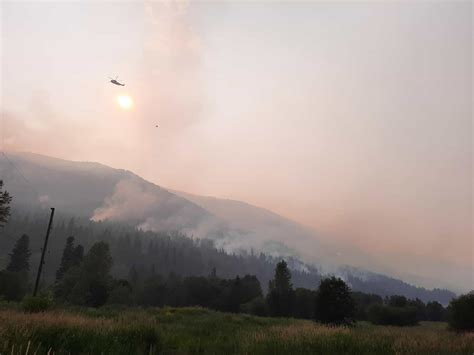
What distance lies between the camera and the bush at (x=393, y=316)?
72.1 meters

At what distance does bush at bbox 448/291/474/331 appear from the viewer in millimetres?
40375

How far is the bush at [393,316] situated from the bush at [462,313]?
32270mm

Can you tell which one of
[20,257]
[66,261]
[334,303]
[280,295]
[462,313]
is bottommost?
[280,295]

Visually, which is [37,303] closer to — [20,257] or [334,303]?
[334,303]

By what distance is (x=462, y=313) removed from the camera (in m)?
41.2

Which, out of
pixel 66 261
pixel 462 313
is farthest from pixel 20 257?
pixel 462 313

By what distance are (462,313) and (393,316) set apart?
115ft

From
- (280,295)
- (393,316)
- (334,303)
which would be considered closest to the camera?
(334,303)

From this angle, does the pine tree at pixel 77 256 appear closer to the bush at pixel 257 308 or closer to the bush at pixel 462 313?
the bush at pixel 257 308

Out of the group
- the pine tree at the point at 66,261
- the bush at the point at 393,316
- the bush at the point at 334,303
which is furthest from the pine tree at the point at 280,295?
the pine tree at the point at 66,261

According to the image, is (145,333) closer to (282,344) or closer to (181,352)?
(181,352)

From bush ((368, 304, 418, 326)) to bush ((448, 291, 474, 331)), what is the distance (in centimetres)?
3227

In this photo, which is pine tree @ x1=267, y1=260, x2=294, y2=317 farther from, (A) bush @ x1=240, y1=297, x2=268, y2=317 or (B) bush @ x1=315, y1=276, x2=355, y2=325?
(B) bush @ x1=315, y1=276, x2=355, y2=325

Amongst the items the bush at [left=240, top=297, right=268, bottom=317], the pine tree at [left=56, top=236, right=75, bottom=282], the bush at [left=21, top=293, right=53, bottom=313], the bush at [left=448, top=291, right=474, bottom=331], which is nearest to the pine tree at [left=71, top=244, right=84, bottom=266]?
the pine tree at [left=56, top=236, right=75, bottom=282]
